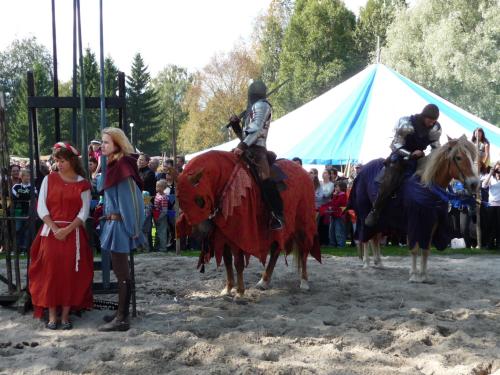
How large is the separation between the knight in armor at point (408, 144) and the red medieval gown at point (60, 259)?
13.6ft

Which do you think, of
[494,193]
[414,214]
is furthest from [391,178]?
[494,193]

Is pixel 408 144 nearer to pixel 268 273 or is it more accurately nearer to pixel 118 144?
pixel 268 273

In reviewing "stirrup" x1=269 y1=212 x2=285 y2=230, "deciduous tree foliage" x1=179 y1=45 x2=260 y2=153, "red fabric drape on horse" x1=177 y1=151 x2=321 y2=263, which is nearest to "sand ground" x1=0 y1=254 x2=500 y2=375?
"red fabric drape on horse" x1=177 y1=151 x2=321 y2=263

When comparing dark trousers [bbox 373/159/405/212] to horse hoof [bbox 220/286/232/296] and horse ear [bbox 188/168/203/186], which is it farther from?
horse ear [bbox 188/168/203/186]

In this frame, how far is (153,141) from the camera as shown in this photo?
6112 centimetres

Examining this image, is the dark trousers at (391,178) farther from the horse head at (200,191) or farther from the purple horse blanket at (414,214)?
the horse head at (200,191)

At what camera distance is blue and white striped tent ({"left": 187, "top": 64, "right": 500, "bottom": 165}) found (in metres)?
17.3

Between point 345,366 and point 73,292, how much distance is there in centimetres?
255

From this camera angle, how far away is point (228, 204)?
6.84 m

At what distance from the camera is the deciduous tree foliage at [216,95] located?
54219 millimetres

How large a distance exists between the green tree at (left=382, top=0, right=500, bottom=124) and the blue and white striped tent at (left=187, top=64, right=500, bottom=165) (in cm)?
1911

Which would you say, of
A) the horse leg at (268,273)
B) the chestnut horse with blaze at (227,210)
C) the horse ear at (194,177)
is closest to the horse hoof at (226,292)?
the chestnut horse with blaze at (227,210)

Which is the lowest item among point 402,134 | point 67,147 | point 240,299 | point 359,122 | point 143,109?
point 240,299

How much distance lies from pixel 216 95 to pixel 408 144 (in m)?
46.4
